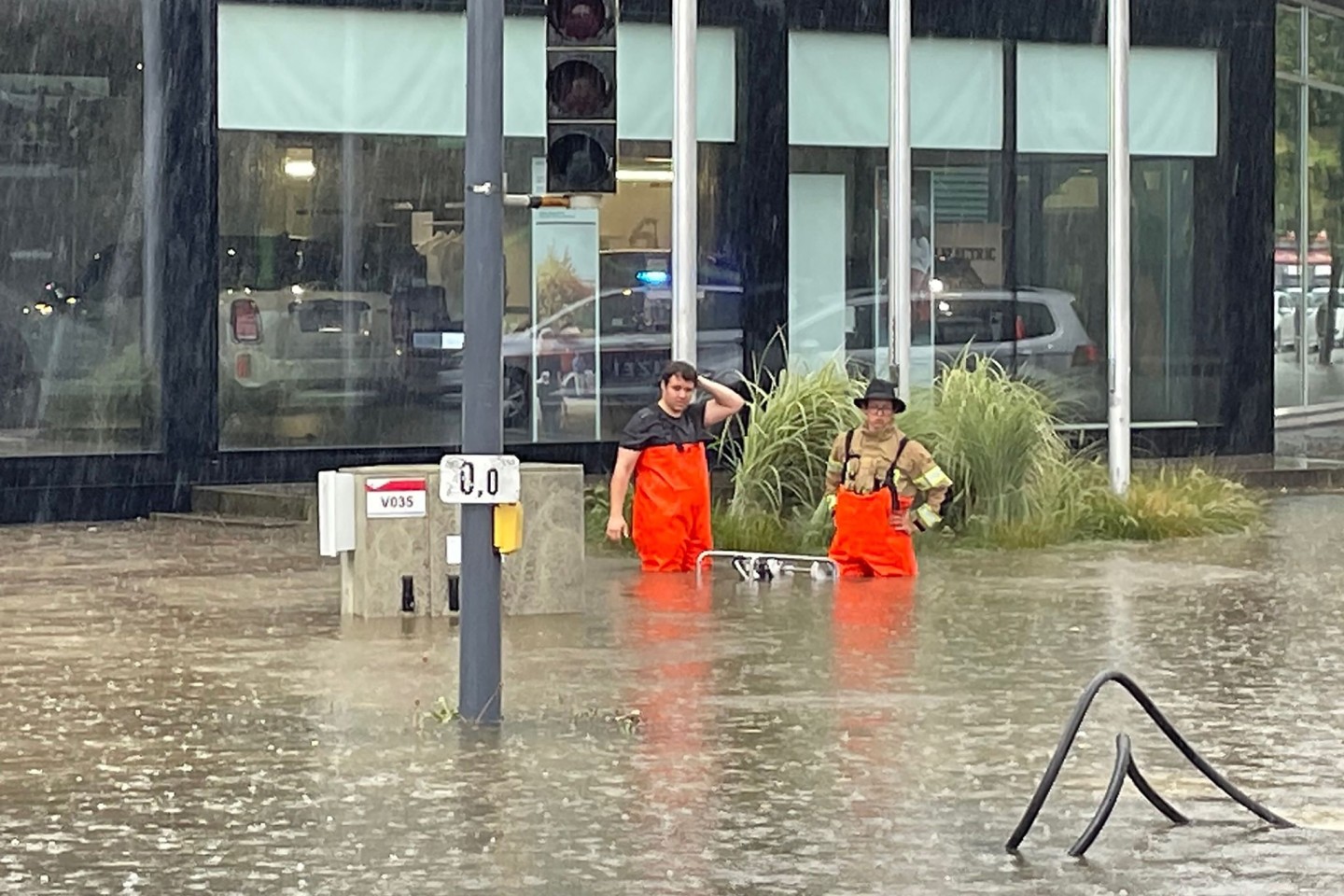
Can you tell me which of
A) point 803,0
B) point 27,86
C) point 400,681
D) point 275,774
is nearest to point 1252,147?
point 803,0

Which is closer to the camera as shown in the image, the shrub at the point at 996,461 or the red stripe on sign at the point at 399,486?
the red stripe on sign at the point at 399,486

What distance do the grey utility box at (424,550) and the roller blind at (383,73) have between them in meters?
8.61

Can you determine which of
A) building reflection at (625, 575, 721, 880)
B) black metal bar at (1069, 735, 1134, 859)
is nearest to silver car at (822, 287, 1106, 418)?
building reflection at (625, 575, 721, 880)

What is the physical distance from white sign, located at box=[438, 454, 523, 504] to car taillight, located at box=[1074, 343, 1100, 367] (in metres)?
17.2

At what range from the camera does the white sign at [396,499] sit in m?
14.7

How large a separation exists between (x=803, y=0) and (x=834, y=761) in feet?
53.1

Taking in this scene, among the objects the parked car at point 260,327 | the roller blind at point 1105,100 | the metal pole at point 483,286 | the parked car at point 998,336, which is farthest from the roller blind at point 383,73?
the metal pole at point 483,286

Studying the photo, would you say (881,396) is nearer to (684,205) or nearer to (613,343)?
(684,205)

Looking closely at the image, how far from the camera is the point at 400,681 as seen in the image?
12312mm

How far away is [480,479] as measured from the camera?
10602mm

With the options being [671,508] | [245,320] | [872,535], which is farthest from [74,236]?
[872,535]

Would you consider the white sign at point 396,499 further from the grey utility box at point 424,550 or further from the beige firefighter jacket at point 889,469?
the beige firefighter jacket at point 889,469

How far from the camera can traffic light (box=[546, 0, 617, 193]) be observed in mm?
10742

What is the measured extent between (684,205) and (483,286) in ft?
26.8
